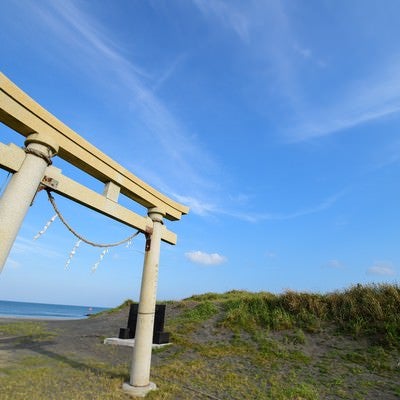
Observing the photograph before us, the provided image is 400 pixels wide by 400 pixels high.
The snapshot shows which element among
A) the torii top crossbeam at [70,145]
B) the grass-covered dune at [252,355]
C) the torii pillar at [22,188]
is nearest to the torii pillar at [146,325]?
the grass-covered dune at [252,355]

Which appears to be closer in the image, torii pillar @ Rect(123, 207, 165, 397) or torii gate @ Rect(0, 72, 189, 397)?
torii gate @ Rect(0, 72, 189, 397)

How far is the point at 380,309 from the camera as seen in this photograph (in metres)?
10.1

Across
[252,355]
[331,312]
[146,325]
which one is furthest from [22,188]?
[331,312]

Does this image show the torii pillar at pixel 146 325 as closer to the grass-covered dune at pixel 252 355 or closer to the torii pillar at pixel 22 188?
the grass-covered dune at pixel 252 355

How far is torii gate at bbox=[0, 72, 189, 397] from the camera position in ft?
12.3

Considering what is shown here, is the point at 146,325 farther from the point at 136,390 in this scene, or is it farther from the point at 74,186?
the point at 74,186

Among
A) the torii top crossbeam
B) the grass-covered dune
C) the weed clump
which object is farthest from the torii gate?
the weed clump

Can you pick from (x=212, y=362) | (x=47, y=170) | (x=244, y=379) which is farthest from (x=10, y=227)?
(x=212, y=362)

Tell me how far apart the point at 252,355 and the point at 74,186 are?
296 inches

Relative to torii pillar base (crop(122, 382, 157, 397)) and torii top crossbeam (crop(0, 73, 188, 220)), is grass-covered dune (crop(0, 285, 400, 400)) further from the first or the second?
torii top crossbeam (crop(0, 73, 188, 220))

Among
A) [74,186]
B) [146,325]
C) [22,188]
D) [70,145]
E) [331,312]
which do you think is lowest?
[146,325]

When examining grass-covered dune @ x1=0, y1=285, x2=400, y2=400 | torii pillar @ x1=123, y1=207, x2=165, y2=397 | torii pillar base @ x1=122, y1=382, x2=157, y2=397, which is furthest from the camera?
grass-covered dune @ x1=0, y1=285, x2=400, y2=400

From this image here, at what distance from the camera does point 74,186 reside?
188 inches

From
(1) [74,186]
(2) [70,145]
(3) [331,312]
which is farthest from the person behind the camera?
(3) [331,312]
